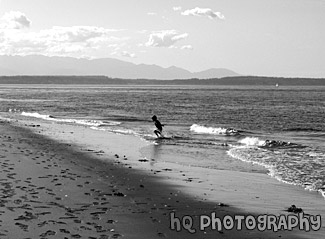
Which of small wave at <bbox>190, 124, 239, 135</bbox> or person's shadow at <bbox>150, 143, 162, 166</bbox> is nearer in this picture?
person's shadow at <bbox>150, 143, 162, 166</bbox>

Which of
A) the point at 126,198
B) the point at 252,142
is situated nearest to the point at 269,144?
the point at 252,142

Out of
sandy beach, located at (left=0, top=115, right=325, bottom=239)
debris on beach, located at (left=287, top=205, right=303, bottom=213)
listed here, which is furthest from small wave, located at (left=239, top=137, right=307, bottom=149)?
debris on beach, located at (left=287, top=205, right=303, bottom=213)

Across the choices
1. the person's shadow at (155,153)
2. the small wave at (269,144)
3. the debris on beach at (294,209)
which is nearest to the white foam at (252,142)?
the small wave at (269,144)

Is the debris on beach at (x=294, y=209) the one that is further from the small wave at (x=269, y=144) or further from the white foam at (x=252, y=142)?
the white foam at (x=252, y=142)

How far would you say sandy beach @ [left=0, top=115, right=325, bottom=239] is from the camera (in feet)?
31.5

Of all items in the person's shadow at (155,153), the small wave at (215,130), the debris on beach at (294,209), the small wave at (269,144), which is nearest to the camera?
the debris on beach at (294,209)

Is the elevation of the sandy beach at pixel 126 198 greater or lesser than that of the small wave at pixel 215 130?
greater

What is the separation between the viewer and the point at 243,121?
46.5 m

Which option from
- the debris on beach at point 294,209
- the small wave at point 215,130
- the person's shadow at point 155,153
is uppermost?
the debris on beach at point 294,209

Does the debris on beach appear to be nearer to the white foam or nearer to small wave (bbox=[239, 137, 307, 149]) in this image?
small wave (bbox=[239, 137, 307, 149])

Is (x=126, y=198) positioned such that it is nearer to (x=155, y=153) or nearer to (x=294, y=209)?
(x=294, y=209)

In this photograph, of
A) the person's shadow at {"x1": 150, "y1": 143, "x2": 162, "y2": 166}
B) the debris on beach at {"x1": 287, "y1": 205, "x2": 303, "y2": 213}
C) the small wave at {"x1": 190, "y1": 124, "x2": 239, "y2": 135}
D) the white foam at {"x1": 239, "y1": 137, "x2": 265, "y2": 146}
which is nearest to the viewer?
the debris on beach at {"x1": 287, "y1": 205, "x2": 303, "y2": 213}

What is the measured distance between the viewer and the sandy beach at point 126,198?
9.60 m

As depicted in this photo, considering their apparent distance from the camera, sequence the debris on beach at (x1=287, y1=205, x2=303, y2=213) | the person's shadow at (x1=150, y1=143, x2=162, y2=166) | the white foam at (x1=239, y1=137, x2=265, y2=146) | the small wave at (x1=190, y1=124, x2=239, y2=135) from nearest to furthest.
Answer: the debris on beach at (x1=287, y1=205, x2=303, y2=213) → the person's shadow at (x1=150, y1=143, x2=162, y2=166) → the white foam at (x1=239, y1=137, x2=265, y2=146) → the small wave at (x1=190, y1=124, x2=239, y2=135)
